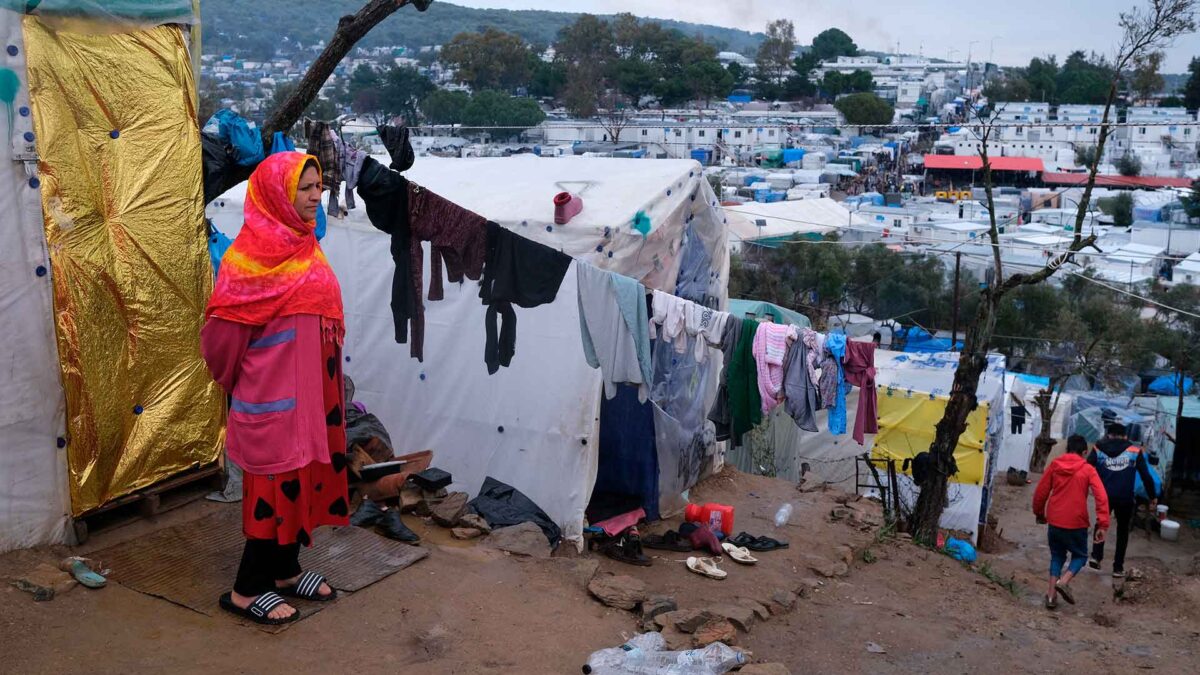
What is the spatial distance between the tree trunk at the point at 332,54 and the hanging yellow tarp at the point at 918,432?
285 inches

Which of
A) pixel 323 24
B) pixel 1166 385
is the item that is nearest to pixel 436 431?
pixel 1166 385

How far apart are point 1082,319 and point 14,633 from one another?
22.7 m

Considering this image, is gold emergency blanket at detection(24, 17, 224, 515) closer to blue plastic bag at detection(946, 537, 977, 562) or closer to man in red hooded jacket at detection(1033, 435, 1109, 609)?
man in red hooded jacket at detection(1033, 435, 1109, 609)

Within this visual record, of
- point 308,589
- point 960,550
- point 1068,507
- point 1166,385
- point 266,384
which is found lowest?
point 1166,385

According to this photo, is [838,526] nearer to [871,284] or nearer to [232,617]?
[232,617]

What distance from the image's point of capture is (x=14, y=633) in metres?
3.78

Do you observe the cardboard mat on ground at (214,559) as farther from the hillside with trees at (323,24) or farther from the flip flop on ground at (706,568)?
the hillside with trees at (323,24)

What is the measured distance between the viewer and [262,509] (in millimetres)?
Result: 3938

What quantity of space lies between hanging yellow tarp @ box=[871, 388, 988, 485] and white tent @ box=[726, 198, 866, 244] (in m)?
10.9

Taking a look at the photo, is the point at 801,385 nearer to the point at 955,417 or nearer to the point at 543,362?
the point at 543,362

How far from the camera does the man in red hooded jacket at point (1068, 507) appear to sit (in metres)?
6.99

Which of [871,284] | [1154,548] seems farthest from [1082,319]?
[1154,548]

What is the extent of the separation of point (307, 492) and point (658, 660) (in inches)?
62.5

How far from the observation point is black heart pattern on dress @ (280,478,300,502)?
3.96 m
